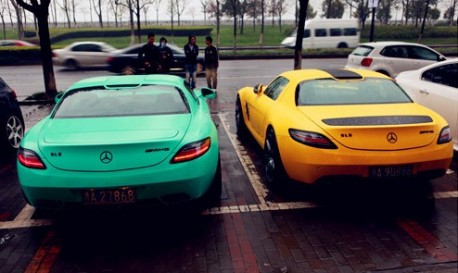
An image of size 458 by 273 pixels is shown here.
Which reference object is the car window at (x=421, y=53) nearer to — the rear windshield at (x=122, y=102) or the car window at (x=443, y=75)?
the car window at (x=443, y=75)

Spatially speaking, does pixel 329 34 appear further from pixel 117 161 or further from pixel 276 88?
pixel 117 161

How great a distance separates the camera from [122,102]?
450 cm

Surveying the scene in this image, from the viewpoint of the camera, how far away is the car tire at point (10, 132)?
258 inches

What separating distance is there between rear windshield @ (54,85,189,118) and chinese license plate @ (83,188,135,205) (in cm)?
109

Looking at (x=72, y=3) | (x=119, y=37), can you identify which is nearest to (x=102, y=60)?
(x=119, y=37)

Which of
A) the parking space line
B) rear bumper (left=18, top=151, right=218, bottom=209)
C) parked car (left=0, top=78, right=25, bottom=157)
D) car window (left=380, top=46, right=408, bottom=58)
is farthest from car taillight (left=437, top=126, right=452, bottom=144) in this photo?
car window (left=380, top=46, right=408, bottom=58)

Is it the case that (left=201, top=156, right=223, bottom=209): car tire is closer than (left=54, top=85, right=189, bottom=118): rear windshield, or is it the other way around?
(left=201, top=156, right=223, bottom=209): car tire

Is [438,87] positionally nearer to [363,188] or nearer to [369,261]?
[363,188]

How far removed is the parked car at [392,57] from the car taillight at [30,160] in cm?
1139

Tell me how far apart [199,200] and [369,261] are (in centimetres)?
162

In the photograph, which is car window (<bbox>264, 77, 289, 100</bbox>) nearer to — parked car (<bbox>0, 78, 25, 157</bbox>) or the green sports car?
the green sports car

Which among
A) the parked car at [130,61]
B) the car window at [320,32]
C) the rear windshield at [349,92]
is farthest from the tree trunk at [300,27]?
the car window at [320,32]

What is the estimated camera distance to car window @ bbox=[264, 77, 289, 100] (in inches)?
223

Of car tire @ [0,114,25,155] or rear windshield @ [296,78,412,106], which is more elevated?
rear windshield @ [296,78,412,106]
